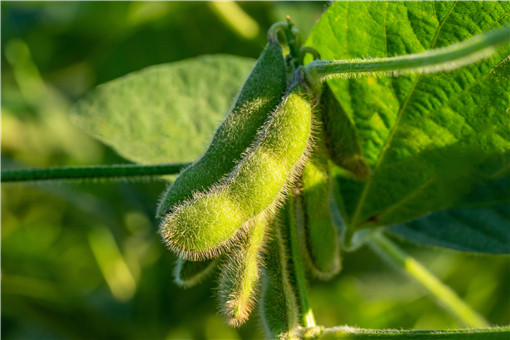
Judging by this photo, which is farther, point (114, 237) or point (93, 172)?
point (114, 237)

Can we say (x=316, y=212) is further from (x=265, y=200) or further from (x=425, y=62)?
(x=425, y=62)

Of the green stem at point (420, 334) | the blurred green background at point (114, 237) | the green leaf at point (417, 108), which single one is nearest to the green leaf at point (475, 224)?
the green leaf at point (417, 108)

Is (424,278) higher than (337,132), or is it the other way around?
(337,132)

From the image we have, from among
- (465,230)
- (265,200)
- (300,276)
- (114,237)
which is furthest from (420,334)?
(114,237)

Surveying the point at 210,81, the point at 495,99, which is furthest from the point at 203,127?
the point at 495,99

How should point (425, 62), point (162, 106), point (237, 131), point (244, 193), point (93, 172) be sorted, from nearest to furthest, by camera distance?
1. point (425, 62)
2. point (244, 193)
3. point (237, 131)
4. point (93, 172)
5. point (162, 106)

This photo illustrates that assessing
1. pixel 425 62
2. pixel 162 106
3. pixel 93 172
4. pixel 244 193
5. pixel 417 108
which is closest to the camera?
pixel 425 62

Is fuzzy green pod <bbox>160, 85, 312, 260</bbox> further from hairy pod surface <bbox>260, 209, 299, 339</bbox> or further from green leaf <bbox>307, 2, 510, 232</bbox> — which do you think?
green leaf <bbox>307, 2, 510, 232</bbox>
